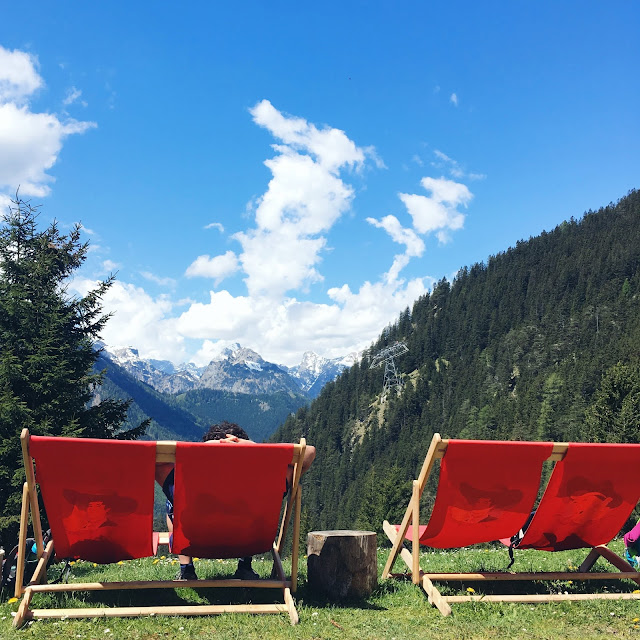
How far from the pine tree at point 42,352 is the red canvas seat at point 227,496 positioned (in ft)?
36.0

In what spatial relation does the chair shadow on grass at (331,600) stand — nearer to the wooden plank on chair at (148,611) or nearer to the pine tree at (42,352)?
the wooden plank on chair at (148,611)

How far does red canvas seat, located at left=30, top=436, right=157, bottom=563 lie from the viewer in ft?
12.6

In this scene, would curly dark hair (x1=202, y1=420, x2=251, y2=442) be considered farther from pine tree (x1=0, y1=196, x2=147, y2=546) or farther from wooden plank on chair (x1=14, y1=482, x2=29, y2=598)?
pine tree (x1=0, y1=196, x2=147, y2=546)

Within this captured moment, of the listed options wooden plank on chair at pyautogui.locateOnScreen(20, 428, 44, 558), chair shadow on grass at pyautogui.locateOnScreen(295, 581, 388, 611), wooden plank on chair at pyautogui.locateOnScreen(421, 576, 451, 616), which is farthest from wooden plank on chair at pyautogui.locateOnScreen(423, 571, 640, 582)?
wooden plank on chair at pyautogui.locateOnScreen(20, 428, 44, 558)

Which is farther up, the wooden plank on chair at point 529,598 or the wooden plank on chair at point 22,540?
the wooden plank on chair at point 22,540

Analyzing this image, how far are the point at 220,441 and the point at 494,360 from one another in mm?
140833

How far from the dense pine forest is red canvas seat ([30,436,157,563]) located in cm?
5904

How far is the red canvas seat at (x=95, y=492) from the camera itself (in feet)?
12.6

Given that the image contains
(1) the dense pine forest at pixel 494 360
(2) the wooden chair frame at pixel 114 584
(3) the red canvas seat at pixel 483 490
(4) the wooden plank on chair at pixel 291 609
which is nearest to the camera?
(2) the wooden chair frame at pixel 114 584

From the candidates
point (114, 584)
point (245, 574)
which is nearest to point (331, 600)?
point (245, 574)

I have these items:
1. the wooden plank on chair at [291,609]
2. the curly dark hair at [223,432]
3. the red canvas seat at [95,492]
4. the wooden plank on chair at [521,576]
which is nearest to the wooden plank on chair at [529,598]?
the wooden plank on chair at [521,576]

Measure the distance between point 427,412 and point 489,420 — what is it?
24.9 metres

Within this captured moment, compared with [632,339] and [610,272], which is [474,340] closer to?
[610,272]

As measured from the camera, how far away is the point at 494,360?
13688cm
